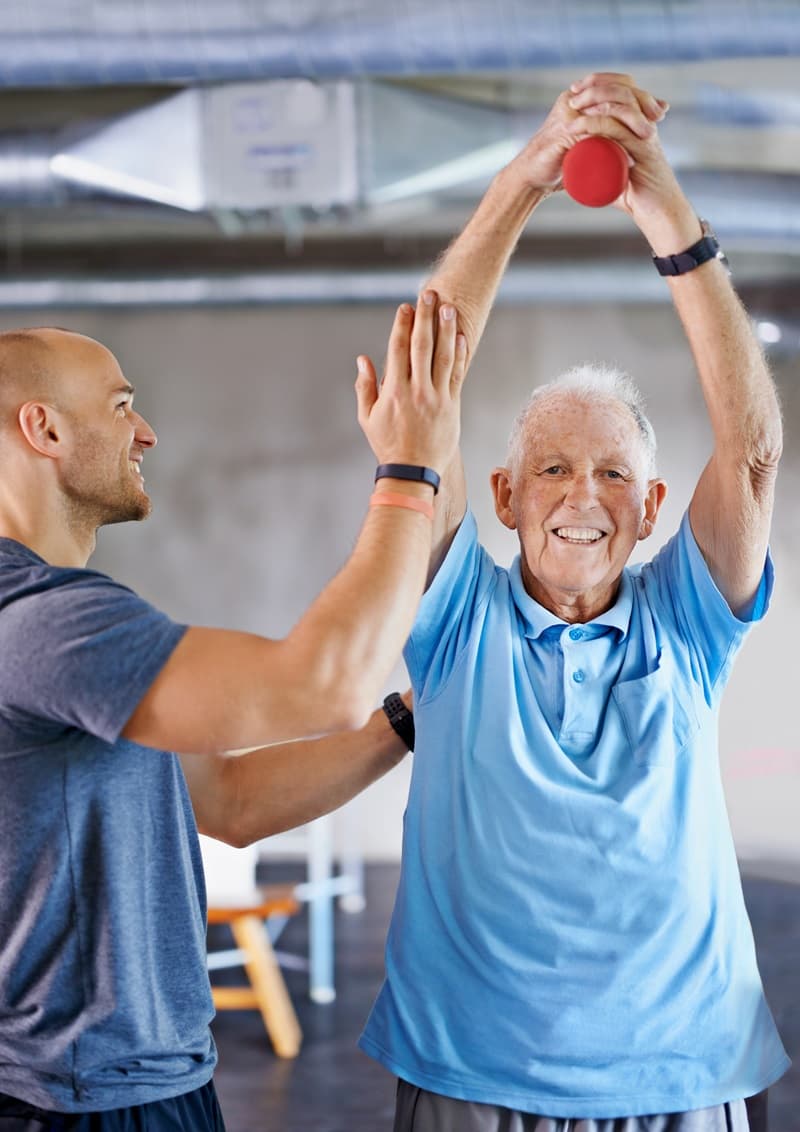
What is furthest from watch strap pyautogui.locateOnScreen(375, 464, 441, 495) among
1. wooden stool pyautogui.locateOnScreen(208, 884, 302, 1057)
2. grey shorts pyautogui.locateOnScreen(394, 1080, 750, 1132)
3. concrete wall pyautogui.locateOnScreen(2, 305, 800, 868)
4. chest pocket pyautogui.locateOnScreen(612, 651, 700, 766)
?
concrete wall pyautogui.locateOnScreen(2, 305, 800, 868)

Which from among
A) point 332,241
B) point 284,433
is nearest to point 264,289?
point 332,241

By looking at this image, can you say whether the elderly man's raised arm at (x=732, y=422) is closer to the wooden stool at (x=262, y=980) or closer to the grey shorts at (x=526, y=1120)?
the grey shorts at (x=526, y=1120)

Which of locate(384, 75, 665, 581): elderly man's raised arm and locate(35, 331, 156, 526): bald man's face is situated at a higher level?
locate(384, 75, 665, 581): elderly man's raised arm

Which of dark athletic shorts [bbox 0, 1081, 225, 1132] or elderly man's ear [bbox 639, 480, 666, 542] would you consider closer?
dark athletic shorts [bbox 0, 1081, 225, 1132]

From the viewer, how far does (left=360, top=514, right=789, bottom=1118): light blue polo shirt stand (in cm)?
141

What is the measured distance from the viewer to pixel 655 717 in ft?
4.86

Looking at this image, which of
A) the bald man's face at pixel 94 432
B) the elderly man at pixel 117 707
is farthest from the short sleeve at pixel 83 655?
the bald man's face at pixel 94 432

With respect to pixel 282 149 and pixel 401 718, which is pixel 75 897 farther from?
pixel 282 149

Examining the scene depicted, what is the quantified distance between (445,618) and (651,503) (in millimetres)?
338

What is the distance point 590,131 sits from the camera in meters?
1.37

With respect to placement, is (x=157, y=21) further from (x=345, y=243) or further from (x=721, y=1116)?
(x=345, y=243)

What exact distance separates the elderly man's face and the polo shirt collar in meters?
0.02

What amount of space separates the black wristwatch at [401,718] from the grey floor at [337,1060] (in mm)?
2270

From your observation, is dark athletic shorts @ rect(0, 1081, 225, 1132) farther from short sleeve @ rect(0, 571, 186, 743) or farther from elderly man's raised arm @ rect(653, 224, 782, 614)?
elderly man's raised arm @ rect(653, 224, 782, 614)
